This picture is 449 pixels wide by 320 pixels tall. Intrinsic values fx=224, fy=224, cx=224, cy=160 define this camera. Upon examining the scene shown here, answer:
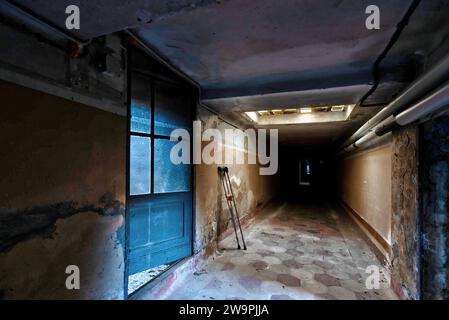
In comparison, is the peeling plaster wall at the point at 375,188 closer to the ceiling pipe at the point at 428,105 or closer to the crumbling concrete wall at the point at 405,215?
the crumbling concrete wall at the point at 405,215

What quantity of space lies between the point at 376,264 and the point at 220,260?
219cm

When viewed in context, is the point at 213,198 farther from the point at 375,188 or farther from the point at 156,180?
the point at 375,188

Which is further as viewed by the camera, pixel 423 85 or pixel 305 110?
pixel 305 110

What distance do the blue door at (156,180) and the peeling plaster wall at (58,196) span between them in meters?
0.33

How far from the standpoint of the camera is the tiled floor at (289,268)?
2.41 meters

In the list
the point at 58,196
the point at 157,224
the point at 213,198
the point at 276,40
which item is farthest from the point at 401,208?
the point at 58,196

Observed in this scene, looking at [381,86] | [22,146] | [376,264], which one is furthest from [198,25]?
[376,264]

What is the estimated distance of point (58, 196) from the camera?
1373 millimetres

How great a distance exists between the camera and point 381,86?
2234 mm

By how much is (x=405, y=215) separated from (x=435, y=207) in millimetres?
361

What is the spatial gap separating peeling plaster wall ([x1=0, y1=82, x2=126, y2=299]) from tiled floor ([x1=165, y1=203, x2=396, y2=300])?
1.07 m

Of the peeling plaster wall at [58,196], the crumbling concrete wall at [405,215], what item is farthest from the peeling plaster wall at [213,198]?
the crumbling concrete wall at [405,215]

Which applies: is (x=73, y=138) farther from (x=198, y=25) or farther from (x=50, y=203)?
(x=198, y=25)

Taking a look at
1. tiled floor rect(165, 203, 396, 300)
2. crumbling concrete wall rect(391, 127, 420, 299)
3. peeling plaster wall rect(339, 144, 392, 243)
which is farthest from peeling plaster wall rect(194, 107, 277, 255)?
peeling plaster wall rect(339, 144, 392, 243)
